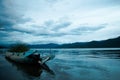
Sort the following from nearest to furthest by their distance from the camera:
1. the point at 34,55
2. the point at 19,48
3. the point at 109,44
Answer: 1. the point at 34,55
2. the point at 19,48
3. the point at 109,44

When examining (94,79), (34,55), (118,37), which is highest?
(118,37)

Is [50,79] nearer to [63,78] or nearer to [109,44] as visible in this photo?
[63,78]

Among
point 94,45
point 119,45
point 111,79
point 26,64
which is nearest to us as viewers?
point 111,79

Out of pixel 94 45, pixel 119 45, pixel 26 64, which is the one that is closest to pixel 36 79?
pixel 26 64

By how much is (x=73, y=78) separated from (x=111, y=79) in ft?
7.66

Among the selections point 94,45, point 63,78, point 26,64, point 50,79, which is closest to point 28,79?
point 50,79

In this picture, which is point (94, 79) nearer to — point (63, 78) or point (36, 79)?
point (63, 78)

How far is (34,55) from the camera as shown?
1461 centimetres

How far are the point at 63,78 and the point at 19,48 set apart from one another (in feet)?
71.4

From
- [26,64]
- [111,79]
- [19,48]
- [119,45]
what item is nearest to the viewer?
[111,79]

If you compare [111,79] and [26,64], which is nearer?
[111,79]

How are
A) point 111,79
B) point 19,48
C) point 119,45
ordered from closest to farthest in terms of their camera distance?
point 111,79 < point 19,48 < point 119,45

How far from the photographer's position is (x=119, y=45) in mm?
100188

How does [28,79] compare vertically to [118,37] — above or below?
below
